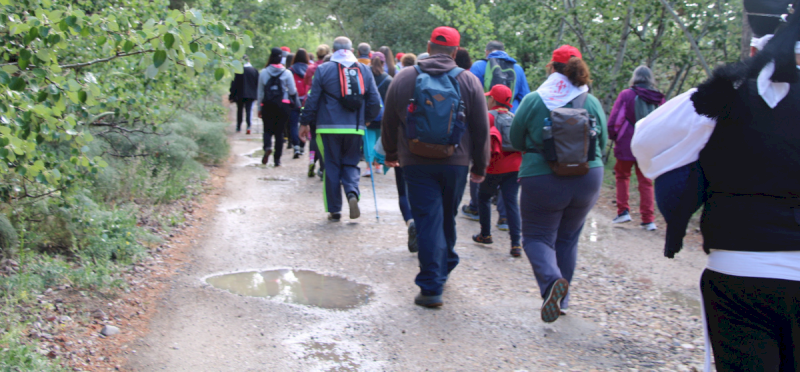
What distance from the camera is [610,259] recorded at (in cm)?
660

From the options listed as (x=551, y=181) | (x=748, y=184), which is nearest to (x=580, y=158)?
(x=551, y=181)

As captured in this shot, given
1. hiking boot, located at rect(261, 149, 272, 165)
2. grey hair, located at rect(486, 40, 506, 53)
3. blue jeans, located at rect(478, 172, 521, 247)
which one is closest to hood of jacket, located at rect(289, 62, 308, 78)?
hiking boot, located at rect(261, 149, 272, 165)

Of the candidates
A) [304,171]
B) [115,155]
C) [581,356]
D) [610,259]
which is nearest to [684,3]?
[610,259]

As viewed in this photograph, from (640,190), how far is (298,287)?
4.57 meters

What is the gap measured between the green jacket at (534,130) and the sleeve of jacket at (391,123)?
0.87m

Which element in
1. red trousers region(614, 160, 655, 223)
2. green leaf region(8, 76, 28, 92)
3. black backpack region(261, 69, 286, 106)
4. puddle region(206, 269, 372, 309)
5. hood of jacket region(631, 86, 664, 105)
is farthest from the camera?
black backpack region(261, 69, 286, 106)

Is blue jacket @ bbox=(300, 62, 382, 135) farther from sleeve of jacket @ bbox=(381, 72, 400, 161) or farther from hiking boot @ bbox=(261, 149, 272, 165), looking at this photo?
hiking boot @ bbox=(261, 149, 272, 165)

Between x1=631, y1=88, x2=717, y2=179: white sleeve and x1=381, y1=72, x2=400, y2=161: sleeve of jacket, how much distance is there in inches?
102

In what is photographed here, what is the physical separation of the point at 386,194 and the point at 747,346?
7.34 metres

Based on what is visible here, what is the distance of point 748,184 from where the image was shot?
208 cm

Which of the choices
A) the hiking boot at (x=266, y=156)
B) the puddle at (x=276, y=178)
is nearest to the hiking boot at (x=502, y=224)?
the puddle at (x=276, y=178)

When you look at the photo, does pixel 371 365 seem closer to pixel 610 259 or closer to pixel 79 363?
pixel 79 363

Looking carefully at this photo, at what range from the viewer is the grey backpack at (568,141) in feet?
13.6

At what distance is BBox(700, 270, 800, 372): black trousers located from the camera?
2061 millimetres
